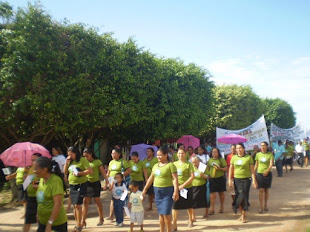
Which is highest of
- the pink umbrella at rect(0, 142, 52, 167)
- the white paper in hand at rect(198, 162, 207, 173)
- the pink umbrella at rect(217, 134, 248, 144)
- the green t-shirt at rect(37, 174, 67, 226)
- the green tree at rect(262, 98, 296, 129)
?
the green tree at rect(262, 98, 296, 129)

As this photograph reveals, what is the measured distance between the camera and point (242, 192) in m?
7.73

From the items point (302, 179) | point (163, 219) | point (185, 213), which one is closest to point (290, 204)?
point (185, 213)

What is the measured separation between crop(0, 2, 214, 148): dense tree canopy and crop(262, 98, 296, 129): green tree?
124ft

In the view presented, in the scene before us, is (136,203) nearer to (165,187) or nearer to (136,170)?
(165,187)

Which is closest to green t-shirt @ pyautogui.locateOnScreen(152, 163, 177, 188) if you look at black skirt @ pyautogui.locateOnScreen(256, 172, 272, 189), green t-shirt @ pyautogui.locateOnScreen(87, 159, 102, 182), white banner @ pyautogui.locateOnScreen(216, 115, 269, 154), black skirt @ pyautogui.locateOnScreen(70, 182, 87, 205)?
black skirt @ pyautogui.locateOnScreen(70, 182, 87, 205)

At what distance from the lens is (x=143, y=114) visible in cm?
1412

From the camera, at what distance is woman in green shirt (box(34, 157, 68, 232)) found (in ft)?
13.6

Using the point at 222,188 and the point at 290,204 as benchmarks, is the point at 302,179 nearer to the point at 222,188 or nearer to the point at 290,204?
the point at 290,204

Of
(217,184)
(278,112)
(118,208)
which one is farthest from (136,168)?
(278,112)

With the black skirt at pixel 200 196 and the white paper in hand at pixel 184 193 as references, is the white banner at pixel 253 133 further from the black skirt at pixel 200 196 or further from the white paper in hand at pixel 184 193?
the white paper in hand at pixel 184 193

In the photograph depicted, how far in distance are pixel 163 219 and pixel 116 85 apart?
22.0 feet

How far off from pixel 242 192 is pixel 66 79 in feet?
20.1

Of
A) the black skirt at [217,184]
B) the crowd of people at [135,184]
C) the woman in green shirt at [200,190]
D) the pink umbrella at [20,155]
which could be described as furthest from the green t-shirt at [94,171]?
the black skirt at [217,184]

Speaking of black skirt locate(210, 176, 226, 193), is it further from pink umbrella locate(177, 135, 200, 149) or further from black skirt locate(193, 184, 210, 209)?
pink umbrella locate(177, 135, 200, 149)
